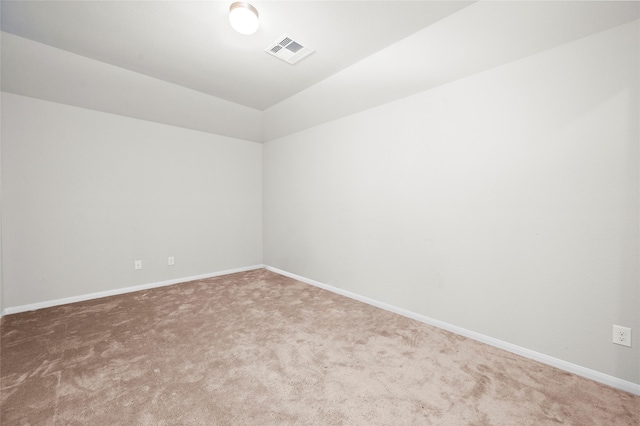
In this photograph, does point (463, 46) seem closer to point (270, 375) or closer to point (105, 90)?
point (270, 375)

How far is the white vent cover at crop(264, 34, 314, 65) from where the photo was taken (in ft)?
7.70

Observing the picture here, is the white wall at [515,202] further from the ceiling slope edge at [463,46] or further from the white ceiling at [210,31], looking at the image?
the white ceiling at [210,31]

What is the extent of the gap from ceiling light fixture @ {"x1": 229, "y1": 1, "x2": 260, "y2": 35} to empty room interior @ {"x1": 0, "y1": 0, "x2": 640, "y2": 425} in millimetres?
36

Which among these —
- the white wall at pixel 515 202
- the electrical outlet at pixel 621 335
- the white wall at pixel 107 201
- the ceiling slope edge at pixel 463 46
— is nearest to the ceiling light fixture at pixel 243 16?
the ceiling slope edge at pixel 463 46

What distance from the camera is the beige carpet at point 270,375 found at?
148 cm

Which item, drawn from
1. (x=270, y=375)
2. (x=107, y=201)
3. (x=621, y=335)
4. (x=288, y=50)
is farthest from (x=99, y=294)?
(x=621, y=335)

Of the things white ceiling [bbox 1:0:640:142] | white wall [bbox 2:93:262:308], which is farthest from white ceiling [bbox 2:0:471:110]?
white wall [bbox 2:93:262:308]

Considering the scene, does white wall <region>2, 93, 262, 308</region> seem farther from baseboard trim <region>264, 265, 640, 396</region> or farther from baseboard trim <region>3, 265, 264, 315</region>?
baseboard trim <region>264, 265, 640, 396</region>

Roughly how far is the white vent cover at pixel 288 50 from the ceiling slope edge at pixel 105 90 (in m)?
1.46

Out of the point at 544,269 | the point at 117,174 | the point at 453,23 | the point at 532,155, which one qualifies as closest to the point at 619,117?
the point at 532,155

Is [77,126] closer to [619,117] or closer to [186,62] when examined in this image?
[186,62]

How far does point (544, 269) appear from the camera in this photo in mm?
2014

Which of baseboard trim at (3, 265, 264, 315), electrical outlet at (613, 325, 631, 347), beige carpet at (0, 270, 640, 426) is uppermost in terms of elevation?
electrical outlet at (613, 325, 631, 347)

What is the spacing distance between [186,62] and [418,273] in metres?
3.28
